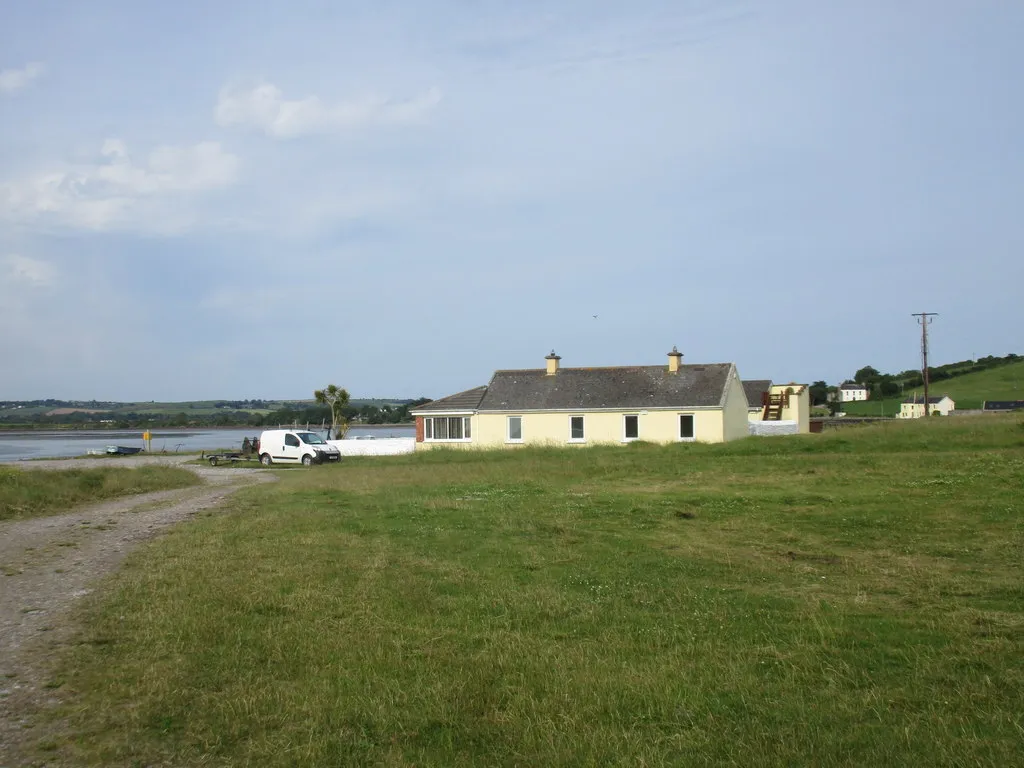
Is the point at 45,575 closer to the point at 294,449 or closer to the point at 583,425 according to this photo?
the point at 294,449

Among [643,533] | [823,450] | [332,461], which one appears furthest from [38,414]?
[643,533]

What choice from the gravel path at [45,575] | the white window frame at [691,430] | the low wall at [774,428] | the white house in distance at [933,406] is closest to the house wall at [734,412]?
the white window frame at [691,430]

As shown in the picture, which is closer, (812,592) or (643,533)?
(812,592)

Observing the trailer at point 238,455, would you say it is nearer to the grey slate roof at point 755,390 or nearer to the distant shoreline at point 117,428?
the grey slate roof at point 755,390

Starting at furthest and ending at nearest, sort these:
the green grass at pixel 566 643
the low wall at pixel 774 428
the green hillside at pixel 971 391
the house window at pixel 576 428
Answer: the green hillside at pixel 971 391
the low wall at pixel 774 428
the house window at pixel 576 428
the green grass at pixel 566 643

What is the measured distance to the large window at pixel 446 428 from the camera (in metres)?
53.6

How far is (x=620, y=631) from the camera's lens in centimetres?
851

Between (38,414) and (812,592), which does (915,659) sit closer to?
(812,592)

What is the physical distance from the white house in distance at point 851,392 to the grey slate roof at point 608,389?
4222 inches

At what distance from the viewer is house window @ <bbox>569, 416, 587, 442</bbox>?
51250mm

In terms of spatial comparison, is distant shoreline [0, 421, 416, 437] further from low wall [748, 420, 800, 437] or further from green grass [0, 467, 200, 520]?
green grass [0, 467, 200, 520]

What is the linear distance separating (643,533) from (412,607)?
274 inches

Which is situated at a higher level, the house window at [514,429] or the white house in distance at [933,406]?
the white house in distance at [933,406]

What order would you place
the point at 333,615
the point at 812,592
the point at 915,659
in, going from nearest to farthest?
the point at 915,659
the point at 333,615
the point at 812,592
